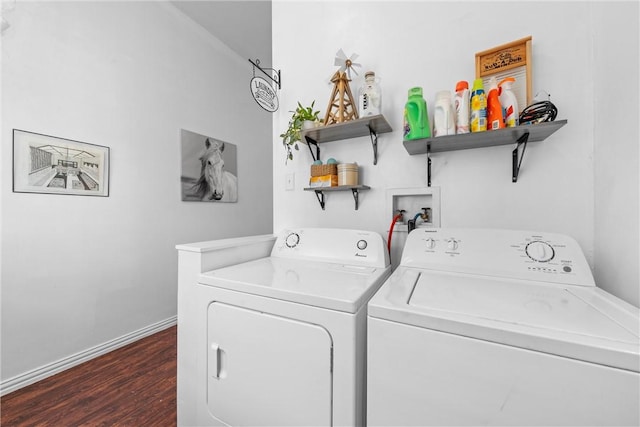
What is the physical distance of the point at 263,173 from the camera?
12.6 ft

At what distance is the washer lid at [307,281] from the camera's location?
837mm

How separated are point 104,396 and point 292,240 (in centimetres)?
155

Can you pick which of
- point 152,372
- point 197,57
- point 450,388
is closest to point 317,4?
point 197,57

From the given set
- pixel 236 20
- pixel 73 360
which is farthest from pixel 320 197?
pixel 236 20

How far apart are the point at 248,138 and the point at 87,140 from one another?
1.86m

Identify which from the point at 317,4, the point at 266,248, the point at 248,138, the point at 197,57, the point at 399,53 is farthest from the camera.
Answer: the point at 248,138

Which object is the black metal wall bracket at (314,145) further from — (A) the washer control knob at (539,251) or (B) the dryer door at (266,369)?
(A) the washer control knob at (539,251)

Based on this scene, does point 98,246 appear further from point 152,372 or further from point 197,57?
point 197,57

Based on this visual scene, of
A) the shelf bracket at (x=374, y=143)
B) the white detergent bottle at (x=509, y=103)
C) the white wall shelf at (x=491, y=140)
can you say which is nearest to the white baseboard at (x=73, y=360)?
the shelf bracket at (x=374, y=143)

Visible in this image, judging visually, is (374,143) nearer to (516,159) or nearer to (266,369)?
(516,159)

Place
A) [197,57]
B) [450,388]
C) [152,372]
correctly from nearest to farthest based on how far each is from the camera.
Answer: [450,388]
[152,372]
[197,57]

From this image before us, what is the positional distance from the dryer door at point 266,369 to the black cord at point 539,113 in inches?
46.1

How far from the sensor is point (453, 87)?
4.26ft

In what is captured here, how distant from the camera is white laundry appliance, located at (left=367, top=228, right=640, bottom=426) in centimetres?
53
